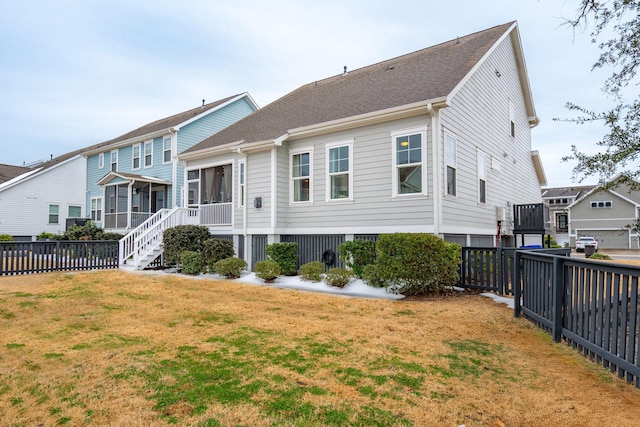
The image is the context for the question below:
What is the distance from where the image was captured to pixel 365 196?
10695 mm

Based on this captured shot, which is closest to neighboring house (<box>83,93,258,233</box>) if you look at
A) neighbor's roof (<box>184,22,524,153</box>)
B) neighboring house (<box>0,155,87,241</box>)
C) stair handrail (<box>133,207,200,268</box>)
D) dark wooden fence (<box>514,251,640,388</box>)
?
neighboring house (<box>0,155,87,241</box>)

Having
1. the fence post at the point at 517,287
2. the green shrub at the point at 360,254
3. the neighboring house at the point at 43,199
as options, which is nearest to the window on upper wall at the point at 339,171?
the green shrub at the point at 360,254

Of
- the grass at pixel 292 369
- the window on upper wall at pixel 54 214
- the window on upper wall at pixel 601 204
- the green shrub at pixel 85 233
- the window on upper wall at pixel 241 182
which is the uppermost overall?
the window on upper wall at pixel 601 204

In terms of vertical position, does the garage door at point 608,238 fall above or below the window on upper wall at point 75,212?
below

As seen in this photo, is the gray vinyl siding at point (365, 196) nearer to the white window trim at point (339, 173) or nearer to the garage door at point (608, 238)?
the white window trim at point (339, 173)

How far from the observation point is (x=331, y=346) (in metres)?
4.55

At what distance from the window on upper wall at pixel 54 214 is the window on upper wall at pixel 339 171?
22840 millimetres

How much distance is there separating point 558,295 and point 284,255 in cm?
771

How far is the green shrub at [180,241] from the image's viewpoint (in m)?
12.7

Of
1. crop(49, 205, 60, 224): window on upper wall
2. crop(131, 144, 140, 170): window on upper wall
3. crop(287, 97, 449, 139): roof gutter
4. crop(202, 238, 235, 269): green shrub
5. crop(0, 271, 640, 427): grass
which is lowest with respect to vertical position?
crop(0, 271, 640, 427): grass

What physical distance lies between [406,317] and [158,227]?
10.5 metres

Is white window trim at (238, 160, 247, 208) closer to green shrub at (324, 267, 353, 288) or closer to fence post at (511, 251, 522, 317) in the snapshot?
green shrub at (324, 267, 353, 288)

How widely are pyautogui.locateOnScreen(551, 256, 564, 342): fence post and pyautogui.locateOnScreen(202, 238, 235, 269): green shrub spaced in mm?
9431

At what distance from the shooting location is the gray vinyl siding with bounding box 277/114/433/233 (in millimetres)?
9812
